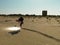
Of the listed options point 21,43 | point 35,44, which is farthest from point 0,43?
point 35,44

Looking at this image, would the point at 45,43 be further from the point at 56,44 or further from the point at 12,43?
the point at 12,43

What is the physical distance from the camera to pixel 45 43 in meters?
16.8

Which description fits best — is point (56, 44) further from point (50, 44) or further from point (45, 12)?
point (45, 12)

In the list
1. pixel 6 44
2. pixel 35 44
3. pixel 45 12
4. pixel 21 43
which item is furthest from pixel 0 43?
pixel 45 12

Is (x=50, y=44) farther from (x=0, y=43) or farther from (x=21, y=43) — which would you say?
(x=0, y=43)

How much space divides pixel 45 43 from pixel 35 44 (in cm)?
102

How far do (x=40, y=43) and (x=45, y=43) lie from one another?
43 cm

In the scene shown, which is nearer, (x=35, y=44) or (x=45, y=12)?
(x=35, y=44)

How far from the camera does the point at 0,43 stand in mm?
16562

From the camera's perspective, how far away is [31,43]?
55.1ft

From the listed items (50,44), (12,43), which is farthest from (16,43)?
(50,44)

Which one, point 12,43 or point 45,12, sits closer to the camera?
point 12,43

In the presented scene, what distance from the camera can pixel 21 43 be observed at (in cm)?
1673

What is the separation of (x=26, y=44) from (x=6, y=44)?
64.8 inches
